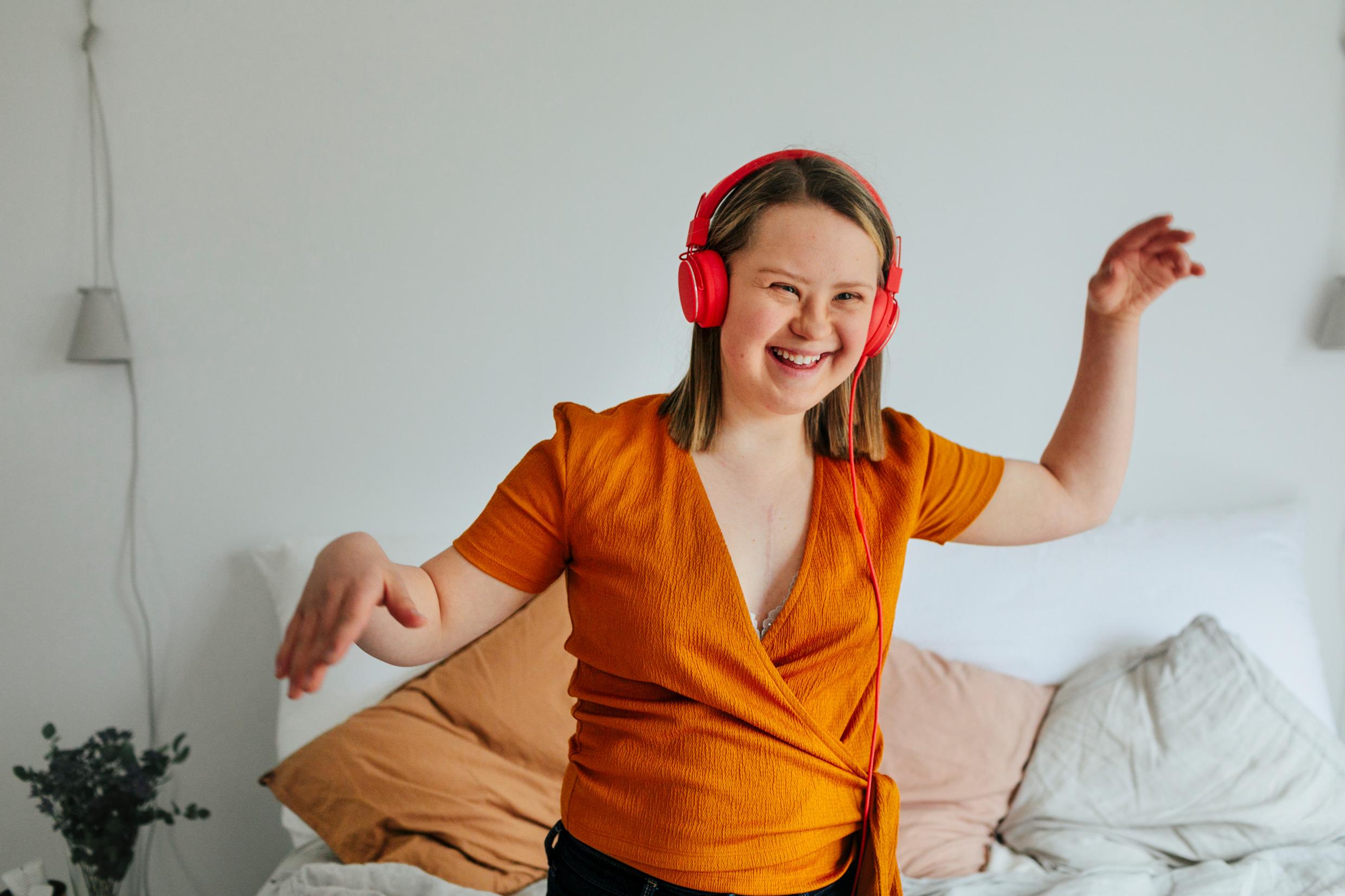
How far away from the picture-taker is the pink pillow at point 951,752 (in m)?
1.65

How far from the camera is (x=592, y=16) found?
6.63 feet

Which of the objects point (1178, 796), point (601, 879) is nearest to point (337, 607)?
point (601, 879)

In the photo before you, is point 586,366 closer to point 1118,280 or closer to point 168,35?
point 168,35

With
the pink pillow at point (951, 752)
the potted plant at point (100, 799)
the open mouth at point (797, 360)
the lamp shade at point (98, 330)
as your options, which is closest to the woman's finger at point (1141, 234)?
the open mouth at point (797, 360)

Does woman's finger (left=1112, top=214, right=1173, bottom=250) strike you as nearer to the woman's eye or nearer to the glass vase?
the woman's eye

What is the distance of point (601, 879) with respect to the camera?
2.96 feet

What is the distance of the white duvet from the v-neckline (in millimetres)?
880

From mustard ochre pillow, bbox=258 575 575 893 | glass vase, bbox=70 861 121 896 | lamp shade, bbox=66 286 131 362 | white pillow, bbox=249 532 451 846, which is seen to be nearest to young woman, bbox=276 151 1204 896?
mustard ochre pillow, bbox=258 575 575 893

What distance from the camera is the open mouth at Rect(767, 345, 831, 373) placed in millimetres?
937

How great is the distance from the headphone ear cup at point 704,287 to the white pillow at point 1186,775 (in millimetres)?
1214

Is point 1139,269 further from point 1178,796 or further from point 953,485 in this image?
point 1178,796

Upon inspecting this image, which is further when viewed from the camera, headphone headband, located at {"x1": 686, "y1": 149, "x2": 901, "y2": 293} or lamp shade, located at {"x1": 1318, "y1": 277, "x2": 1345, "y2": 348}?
lamp shade, located at {"x1": 1318, "y1": 277, "x2": 1345, "y2": 348}

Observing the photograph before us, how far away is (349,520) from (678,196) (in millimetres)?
1001

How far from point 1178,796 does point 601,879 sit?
1224 millimetres
